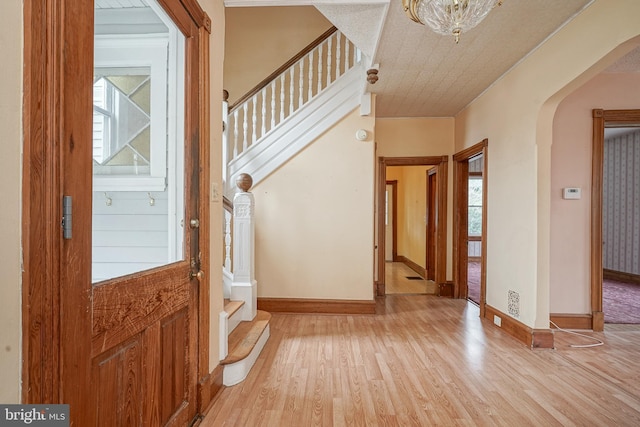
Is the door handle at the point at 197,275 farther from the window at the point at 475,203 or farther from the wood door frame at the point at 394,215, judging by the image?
the window at the point at 475,203

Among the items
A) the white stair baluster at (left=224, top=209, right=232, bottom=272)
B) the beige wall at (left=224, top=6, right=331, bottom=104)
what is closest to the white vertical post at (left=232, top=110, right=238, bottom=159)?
the white stair baluster at (left=224, top=209, right=232, bottom=272)

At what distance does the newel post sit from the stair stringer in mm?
887

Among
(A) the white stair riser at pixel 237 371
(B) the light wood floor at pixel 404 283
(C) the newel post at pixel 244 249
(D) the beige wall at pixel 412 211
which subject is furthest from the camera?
(D) the beige wall at pixel 412 211

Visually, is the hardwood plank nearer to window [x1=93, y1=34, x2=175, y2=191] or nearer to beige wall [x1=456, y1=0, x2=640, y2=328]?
beige wall [x1=456, y1=0, x2=640, y2=328]

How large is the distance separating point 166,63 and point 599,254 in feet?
13.4

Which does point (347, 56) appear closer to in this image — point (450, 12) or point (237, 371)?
point (450, 12)

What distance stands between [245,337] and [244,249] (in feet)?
2.48

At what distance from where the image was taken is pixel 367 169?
12.1 ft

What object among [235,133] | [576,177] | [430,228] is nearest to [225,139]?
[235,133]

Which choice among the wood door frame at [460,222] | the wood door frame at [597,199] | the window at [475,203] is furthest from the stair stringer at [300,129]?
the window at [475,203]

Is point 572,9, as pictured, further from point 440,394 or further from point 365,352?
point 365,352

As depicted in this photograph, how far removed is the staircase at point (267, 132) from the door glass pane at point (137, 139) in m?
1.22

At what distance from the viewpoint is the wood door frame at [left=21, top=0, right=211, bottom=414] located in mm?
760

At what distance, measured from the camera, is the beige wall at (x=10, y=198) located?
0.72 m
